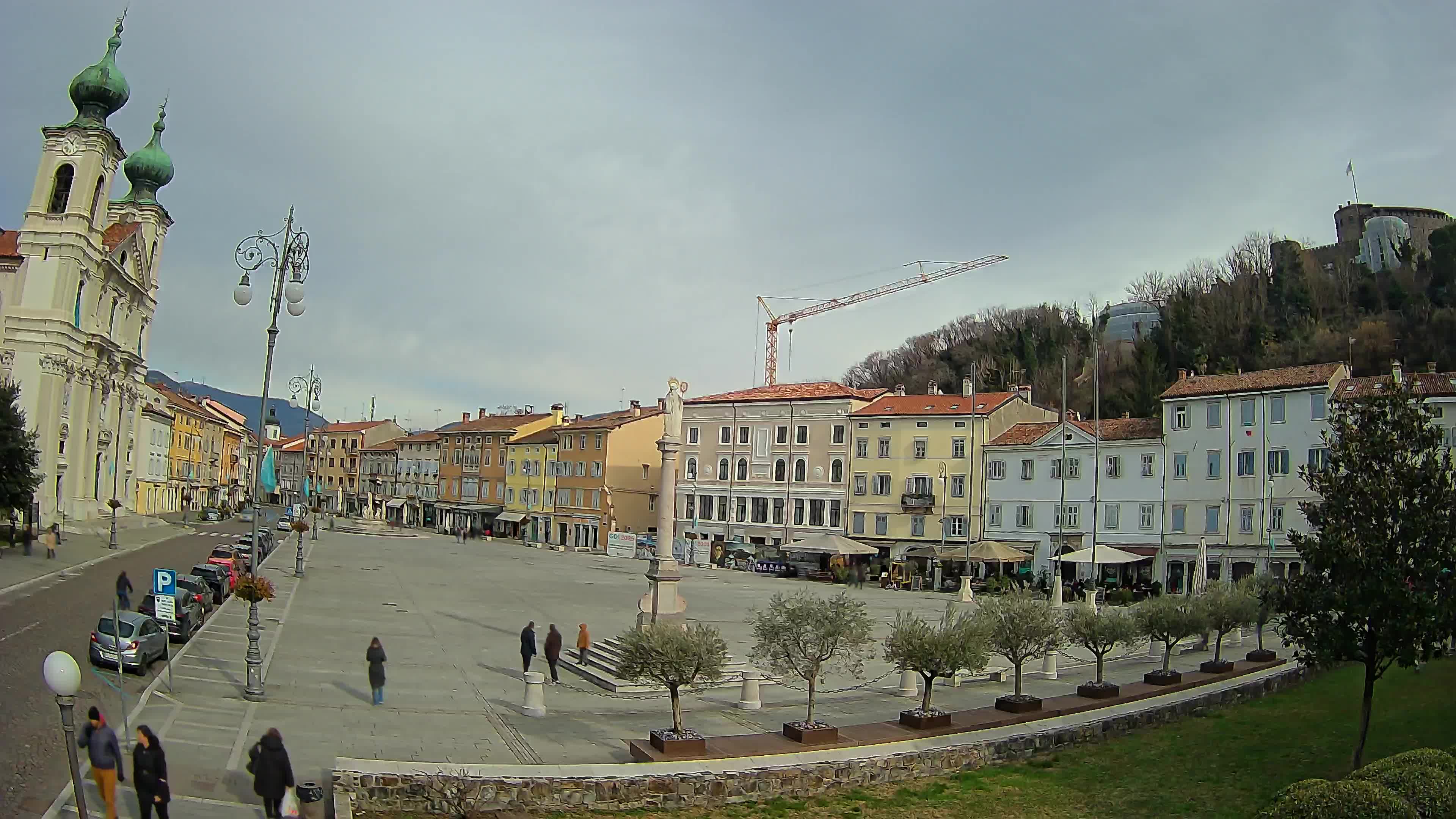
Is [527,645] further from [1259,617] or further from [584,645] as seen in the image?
[1259,617]

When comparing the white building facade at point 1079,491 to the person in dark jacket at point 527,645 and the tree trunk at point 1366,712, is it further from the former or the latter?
the tree trunk at point 1366,712

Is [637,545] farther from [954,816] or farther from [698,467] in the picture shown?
[954,816]

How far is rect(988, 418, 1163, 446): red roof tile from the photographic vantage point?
56.0m

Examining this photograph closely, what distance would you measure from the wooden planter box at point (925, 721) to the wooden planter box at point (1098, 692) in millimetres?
4793

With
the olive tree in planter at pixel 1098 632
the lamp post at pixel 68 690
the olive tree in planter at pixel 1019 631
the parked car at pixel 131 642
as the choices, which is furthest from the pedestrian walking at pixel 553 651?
the lamp post at pixel 68 690

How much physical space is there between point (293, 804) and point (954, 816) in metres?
8.63

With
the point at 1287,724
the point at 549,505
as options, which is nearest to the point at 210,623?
the point at 1287,724

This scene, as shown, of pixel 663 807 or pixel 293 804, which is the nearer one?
pixel 293 804

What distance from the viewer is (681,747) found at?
15.0m

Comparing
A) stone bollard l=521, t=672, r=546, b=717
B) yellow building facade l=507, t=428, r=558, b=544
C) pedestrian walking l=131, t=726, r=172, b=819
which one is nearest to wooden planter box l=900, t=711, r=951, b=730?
stone bollard l=521, t=672, r=546, b=717

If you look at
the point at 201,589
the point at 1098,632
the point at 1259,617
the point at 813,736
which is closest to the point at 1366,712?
the point at 1098,632

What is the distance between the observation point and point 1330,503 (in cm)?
1523

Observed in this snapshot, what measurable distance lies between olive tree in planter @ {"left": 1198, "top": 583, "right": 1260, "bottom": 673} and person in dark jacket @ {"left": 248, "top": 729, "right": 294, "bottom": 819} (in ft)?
67.0

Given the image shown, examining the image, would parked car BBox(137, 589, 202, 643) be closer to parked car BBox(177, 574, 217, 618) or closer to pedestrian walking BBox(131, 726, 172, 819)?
parked car BBox(177, 574, 217, 618)
